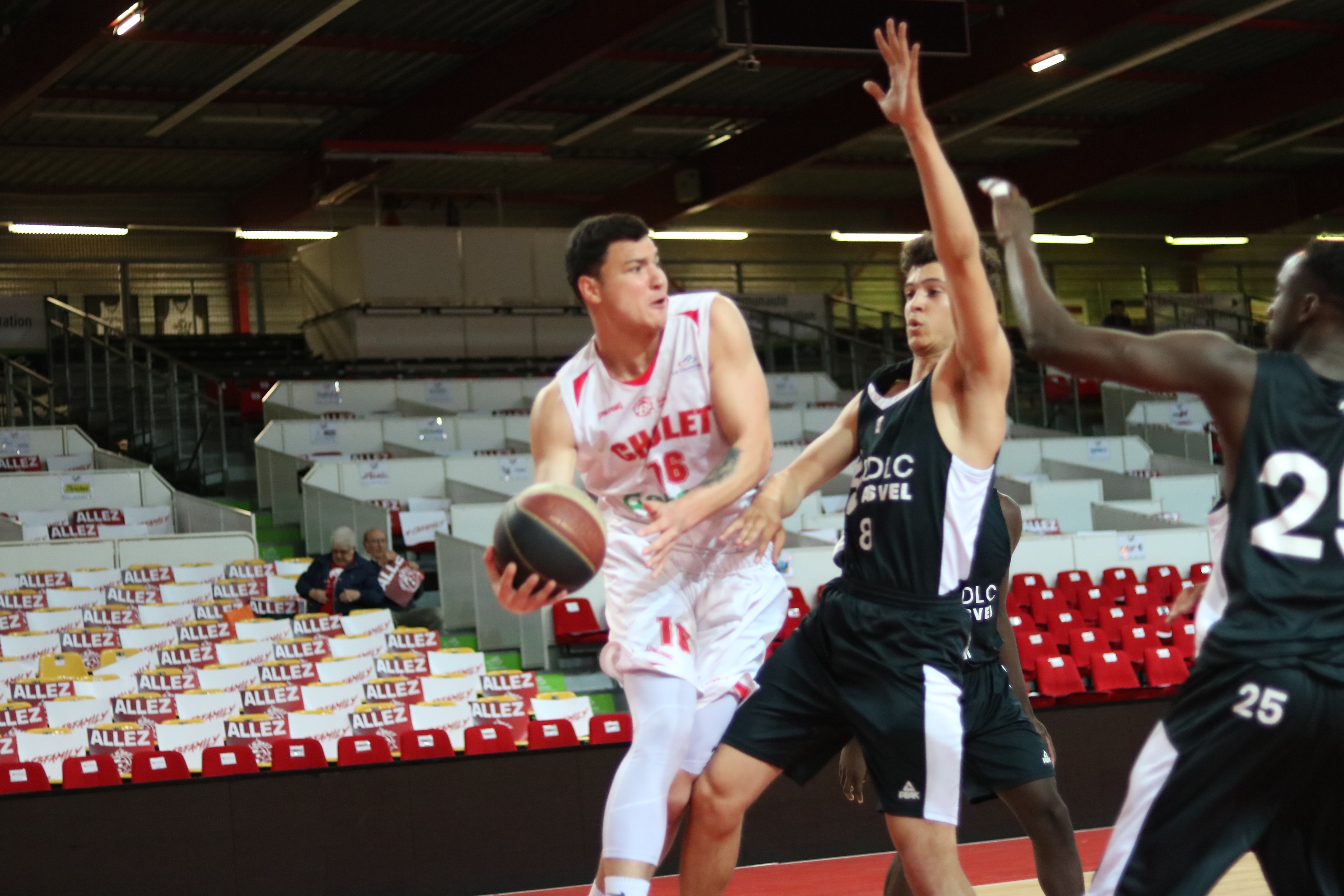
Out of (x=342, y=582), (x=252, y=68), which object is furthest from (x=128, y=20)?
(x=342, y=582)

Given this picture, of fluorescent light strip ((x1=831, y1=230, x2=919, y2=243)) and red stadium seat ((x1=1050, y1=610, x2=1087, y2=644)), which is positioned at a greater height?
fluorescent light strip ((x1=831, y1=230, x2=919, y2=243))

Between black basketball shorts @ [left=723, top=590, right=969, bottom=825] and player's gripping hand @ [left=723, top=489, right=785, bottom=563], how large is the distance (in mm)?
252

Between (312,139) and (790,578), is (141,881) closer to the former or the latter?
(790,578)

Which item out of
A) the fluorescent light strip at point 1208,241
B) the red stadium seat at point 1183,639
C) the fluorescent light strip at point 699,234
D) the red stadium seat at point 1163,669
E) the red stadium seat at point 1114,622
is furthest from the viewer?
the fluorescent light strip at point 1208,241

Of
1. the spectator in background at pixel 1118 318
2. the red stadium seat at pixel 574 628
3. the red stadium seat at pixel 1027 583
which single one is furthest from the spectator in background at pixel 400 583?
the spectator in background at pixel 1118 318

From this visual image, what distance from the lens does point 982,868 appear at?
6707 millimetres

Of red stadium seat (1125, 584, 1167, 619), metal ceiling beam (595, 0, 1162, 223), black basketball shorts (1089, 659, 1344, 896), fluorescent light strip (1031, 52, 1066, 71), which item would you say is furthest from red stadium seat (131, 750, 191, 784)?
fluorescent light strip (1031, 52, 1066, 71)

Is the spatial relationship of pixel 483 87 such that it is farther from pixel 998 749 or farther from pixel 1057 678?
pixel 998 749

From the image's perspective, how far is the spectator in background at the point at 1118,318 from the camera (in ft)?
66.3

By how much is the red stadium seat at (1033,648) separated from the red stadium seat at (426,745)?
11.3 feet

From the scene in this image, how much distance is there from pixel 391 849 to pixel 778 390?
460 inches

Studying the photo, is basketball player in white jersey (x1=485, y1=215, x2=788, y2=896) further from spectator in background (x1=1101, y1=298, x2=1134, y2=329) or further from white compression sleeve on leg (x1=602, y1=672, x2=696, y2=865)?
spectator in background (x1=1101, y1=298, x2=1134, y2=329)

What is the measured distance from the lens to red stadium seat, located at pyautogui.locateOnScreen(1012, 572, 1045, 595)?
10.3 metres

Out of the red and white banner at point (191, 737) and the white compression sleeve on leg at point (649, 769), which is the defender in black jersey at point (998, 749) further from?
the red and white banner at point (191, 737)
